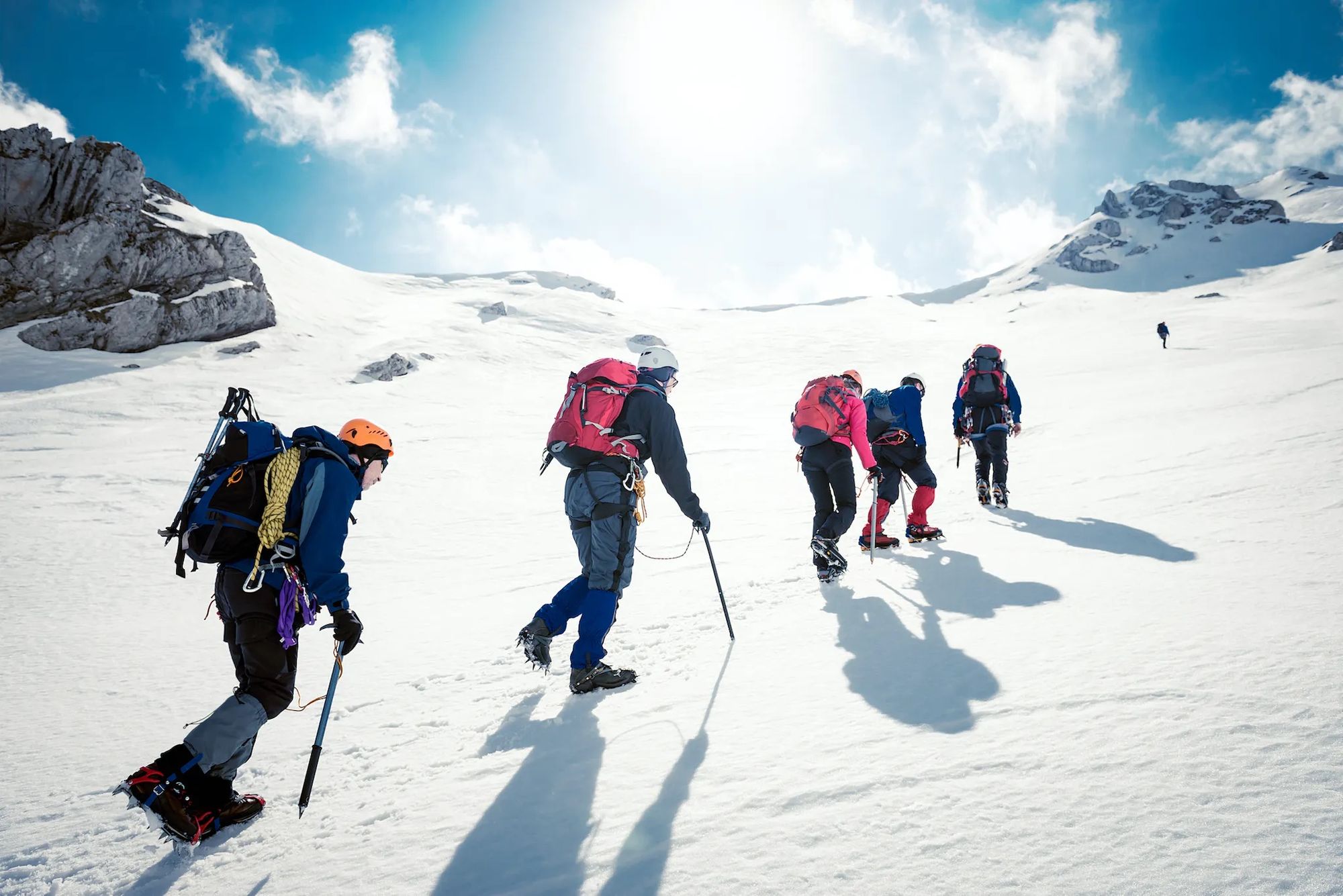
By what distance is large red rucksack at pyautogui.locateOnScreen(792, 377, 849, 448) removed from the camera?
6.12 metres

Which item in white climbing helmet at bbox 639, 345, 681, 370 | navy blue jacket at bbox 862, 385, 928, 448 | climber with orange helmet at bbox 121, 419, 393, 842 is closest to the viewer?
climber with orange helmet at bbox 121, 419, 393, 842

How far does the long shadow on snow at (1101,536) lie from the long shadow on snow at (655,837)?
4.21m

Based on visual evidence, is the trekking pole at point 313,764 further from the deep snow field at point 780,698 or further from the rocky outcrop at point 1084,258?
the rocky outcrop at point 1084,258

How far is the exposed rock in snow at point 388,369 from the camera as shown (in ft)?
107

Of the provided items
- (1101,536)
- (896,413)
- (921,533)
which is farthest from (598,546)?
(1101,536)

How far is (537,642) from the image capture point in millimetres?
4078

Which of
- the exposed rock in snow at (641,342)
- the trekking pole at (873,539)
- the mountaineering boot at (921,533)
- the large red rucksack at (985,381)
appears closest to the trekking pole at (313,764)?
the trekking pole at (873,539)

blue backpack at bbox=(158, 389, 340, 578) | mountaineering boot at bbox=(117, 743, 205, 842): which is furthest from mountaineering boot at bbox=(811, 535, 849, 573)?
mountaineering boot at bbox=(117, 743, 205, 842)

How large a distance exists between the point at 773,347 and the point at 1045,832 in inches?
1635

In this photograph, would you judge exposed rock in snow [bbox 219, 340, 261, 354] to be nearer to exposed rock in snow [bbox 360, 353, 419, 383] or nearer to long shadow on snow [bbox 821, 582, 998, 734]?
exposed rock in snow [bbox 360, 353, 419, 383]

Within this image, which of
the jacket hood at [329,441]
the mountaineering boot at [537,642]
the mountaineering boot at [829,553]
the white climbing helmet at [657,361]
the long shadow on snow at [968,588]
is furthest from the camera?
the mountaineering boot at [829,553]

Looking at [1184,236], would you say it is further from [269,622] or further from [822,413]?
[269,622]

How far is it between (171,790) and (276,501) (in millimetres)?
1305

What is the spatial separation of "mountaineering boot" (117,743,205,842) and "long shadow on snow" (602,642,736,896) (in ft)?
6.35
